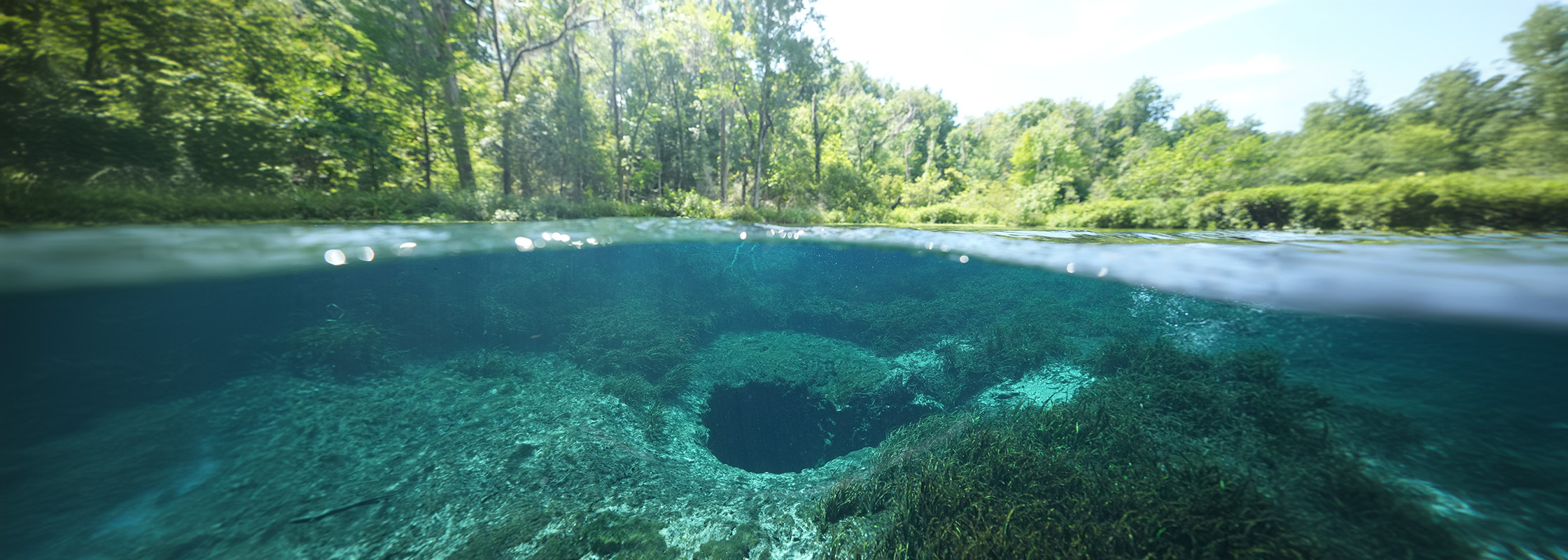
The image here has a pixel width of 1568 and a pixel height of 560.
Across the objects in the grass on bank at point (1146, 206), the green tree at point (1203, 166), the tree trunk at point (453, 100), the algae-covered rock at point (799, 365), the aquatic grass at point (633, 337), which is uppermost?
the tree trunk at point (453, 100)

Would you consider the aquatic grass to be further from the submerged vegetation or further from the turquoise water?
the submerged vegetation

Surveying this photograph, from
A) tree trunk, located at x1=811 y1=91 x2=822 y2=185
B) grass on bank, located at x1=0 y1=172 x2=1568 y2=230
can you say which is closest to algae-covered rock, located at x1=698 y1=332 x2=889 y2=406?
grass on bank, located at x1=0 y1=172 x2=1568 y2=230

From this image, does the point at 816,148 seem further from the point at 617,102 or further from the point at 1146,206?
the point at 1146,206

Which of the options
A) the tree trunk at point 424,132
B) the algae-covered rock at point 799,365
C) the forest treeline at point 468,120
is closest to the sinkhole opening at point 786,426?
the algae-covered rock at point 799,365

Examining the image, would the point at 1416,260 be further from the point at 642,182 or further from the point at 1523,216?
the point at 642,182

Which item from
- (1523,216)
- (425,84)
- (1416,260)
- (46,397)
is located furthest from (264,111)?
(1523,216)

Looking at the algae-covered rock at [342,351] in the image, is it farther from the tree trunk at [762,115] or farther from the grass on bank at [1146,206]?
the tree trunk at [762,115]
